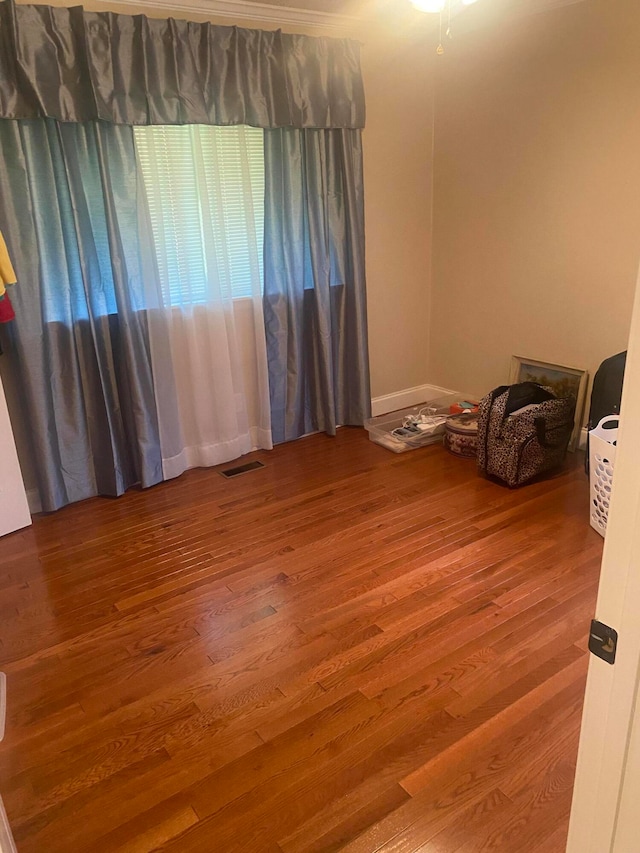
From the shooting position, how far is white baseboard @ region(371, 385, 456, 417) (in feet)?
14.3

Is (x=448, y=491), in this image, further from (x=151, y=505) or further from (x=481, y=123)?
(x=481, y=123)

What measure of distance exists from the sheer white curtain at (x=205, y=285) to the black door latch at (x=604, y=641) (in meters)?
2.83

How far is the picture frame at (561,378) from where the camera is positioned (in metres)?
3.53

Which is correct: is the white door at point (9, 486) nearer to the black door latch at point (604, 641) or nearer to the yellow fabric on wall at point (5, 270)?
the yellow fabric on wall at point (5, 270)

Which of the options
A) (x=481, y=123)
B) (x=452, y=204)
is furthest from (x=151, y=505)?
(x=481, y=123)

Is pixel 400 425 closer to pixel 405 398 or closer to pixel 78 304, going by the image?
pixel 405 398

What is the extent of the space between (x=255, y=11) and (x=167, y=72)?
66 centimetres

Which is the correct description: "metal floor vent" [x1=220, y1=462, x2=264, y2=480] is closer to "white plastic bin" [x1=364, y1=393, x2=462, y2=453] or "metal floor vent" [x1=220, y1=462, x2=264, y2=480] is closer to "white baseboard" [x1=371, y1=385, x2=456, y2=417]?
"white plastic bin" [x1=364, y1=393, x2=462, y2=453]

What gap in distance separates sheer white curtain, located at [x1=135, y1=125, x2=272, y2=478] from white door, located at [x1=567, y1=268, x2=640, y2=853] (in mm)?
2840

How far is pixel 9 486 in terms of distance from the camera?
115 inches

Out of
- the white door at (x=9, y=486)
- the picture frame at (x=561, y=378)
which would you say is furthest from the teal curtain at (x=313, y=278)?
the white door at (x=9, y=486)

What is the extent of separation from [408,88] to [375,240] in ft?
3.10

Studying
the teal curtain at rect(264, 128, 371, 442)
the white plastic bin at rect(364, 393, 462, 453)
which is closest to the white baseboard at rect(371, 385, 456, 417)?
the white plastic bin at rect(364, 393, 462, 453)

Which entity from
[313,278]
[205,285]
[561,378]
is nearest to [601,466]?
[561,378]
